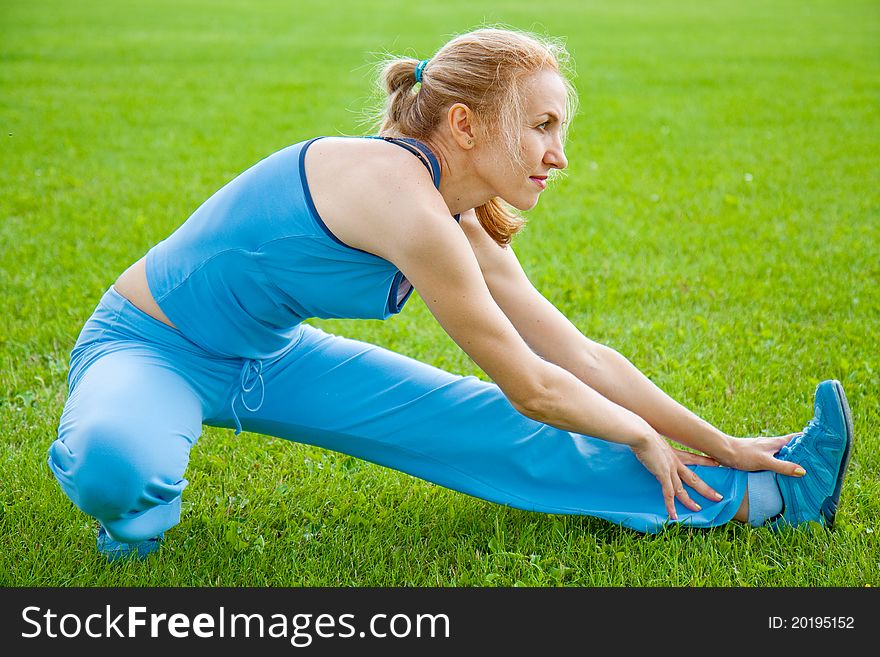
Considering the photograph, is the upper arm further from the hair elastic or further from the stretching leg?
the hair elastic

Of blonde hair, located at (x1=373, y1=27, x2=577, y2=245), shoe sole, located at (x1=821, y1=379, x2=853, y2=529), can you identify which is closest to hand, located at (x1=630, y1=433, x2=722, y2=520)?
shoe sole, located at (x1=821, y1=379, x2=853, y2=529)

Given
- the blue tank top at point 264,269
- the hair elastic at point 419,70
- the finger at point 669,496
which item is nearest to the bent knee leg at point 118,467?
the blue tank top at point 264,269

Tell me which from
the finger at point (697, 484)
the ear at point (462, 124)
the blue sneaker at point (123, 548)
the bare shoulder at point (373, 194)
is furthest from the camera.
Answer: the finger at point (697, 484)

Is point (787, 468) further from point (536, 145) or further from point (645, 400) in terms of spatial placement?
point (536, 145)

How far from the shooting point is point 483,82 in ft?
7.87

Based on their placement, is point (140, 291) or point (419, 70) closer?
point (419, 70)

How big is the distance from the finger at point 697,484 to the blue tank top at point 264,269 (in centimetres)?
98

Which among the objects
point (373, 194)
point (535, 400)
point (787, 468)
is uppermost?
point (373, 194)

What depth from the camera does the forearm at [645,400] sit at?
2.93 meters

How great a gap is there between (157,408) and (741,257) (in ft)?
12.7

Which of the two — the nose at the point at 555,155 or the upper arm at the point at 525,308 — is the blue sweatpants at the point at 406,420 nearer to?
the upper arm at the point at 525,308

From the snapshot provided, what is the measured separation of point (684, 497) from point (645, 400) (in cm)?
31

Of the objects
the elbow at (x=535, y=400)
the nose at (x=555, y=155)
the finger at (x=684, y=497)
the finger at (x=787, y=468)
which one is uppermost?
the nose at (x=555, y=155)

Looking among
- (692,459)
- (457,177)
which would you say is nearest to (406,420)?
(457,177)
